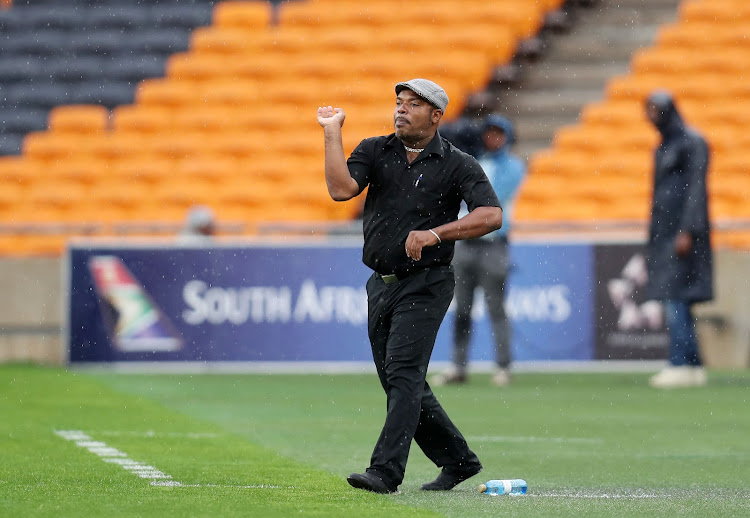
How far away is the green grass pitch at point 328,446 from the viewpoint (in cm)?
576

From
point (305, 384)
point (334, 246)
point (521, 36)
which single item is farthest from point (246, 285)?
point (521, 36)

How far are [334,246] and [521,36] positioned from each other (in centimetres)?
669

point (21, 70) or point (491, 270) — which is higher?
point (21, 70)

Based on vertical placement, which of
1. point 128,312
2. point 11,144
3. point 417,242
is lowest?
point 128,312

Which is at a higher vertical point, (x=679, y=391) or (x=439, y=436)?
(x=439, y=436)

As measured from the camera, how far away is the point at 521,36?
19891 mm

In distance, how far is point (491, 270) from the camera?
489 inches

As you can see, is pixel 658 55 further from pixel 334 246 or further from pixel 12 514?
pixel 12 514

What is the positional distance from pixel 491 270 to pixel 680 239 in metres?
1.53

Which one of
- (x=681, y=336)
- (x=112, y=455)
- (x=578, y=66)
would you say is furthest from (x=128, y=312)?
(x=578, y=66)

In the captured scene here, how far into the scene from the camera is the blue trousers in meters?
12.2

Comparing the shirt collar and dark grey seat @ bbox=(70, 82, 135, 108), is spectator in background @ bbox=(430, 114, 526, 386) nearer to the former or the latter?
the shirt collar

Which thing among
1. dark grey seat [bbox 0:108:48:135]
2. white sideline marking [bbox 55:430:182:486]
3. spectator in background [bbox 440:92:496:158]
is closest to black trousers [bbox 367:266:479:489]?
white sideline marking [bbox 55:430:182:486]

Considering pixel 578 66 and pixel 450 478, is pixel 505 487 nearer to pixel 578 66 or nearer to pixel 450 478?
pixel 450 478
